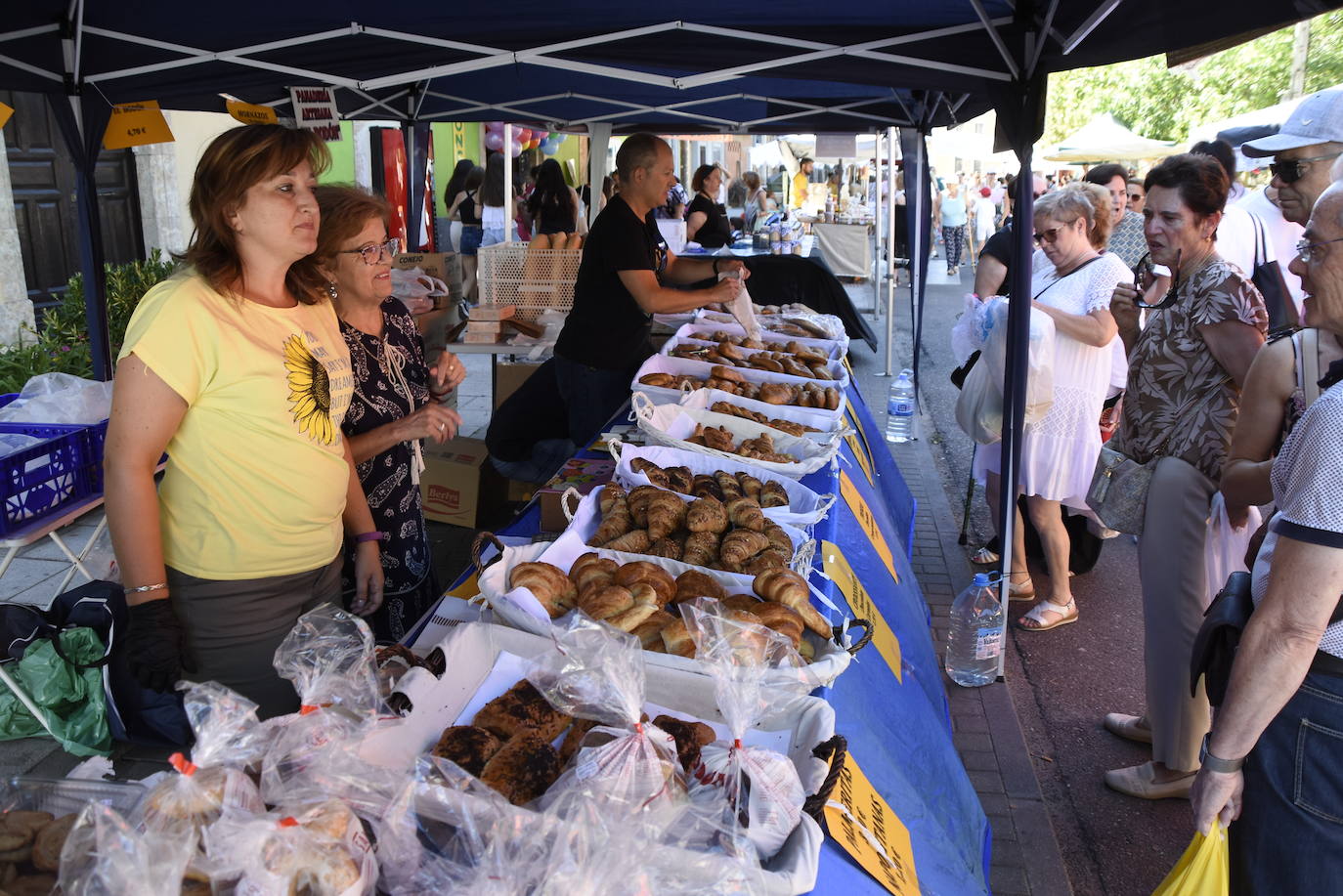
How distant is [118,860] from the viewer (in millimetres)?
1025

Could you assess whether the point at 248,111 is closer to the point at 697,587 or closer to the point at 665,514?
the point at 665,514

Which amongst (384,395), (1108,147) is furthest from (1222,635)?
(1108,147)

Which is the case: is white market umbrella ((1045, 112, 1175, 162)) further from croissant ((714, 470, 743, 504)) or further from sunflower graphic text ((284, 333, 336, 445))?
sunflower graphic text ((284, 333, 336, 445))

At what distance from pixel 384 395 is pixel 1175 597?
2.99 meters

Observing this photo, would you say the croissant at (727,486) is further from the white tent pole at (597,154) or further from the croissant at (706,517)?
the white tent pole at (597,154)

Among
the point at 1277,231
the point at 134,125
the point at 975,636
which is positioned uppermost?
the point at 134,125

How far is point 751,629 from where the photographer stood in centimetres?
174

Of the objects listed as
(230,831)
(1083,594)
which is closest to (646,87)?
(1083,594)

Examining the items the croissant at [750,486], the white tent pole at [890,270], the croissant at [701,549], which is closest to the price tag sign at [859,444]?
the croissant at [750,486]

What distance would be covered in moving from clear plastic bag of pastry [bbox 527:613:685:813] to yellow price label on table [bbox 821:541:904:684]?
46.8 inches

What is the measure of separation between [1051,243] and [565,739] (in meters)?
4.10

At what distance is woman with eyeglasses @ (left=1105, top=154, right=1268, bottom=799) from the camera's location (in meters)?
3.31

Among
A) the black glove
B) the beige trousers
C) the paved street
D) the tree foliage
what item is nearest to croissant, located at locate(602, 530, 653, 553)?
the black glove

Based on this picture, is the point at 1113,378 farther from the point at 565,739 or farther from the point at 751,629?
the point at 565,739
